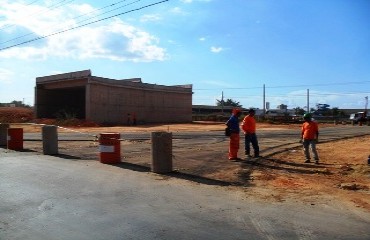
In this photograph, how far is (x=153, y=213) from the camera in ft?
23.7

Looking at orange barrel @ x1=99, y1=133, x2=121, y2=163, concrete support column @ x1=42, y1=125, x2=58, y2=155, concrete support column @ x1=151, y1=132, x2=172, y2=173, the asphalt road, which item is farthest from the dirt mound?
the asphalt road

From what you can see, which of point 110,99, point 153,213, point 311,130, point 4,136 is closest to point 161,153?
point 153,213

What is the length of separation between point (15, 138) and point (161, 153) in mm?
9508

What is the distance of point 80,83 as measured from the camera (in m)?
48.6

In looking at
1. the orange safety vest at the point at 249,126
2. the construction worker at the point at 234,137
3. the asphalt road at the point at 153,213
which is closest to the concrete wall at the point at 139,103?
the orange safety vest at the point at 249,126

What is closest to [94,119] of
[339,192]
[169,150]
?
[169,150]

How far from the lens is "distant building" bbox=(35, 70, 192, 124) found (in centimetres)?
4781

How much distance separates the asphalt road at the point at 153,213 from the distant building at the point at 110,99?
124 feet

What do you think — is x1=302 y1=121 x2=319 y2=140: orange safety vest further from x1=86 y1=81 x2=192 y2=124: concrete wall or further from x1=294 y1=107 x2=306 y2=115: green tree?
x1=294 y1=107 x2=306 y2=115: green tree

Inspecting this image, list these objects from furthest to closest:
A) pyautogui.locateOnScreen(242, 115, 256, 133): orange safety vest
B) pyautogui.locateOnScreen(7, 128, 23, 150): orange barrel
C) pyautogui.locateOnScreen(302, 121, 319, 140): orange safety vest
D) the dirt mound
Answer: the dirt mound, pyautogui.locateOnScreen(7, 128, 23, 150): orange barrel, pyautogui.locateOnScreen(242, 115, 256, 133): orange safety vest, pyautogui.locateOnScreen(302, 121, 319, 140): orange safety vest

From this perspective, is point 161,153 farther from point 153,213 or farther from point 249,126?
point 249,126

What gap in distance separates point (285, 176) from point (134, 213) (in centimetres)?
523

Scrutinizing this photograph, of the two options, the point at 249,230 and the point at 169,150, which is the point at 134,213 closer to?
the point at 249,230

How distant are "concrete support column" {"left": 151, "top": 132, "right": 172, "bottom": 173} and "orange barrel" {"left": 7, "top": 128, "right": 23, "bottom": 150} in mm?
9139
